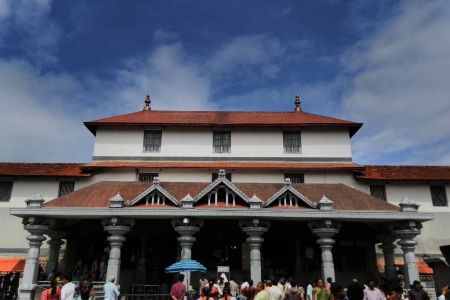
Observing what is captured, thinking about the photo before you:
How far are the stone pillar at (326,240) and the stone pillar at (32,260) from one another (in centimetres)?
1293

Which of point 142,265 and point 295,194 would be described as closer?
point 295,194

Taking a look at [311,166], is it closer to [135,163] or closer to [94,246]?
[135,163]

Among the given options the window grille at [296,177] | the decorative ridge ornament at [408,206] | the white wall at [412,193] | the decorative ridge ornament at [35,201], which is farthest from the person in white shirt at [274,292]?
the white wall at [412,193]

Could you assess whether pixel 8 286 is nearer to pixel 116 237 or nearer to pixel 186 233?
pixel 116 237

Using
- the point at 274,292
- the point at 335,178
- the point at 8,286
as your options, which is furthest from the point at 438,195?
the point at 8,286

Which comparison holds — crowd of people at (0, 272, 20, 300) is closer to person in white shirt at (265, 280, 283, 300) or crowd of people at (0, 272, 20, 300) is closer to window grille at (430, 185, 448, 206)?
person in white shirt at (265, 280, 283, 300)

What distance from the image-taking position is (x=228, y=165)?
26.2 metres

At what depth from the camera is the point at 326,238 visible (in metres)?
18.3

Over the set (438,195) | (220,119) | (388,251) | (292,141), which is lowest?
(388,251)

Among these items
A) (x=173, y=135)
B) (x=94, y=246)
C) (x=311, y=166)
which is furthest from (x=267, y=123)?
(x=94, y=246)

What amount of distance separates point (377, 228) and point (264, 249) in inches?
255

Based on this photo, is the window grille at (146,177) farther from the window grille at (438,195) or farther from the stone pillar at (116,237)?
the window grille at (438,195)

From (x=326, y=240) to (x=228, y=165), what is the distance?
9.69 meters

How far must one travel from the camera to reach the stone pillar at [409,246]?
18.0m
